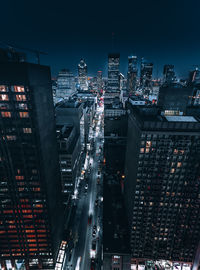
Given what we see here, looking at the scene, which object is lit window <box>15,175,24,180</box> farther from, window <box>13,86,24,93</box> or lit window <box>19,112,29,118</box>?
window <box>13,86,24,93</box>

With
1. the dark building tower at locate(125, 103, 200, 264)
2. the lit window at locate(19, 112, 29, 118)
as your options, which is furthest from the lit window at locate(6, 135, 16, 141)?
the dark building tower at locate(125, 103, 200, 264)

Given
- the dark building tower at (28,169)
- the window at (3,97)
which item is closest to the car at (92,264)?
the dark building tower at (28,169)

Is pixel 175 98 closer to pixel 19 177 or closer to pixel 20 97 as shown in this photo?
pixel 20 97

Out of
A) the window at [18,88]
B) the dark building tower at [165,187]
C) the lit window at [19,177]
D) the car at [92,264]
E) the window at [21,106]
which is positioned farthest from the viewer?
the car at [92,264]

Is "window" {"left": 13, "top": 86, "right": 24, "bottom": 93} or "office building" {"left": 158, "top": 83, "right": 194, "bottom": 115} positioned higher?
"window" {"left": 13, "top": 86, "right": 24, "bottom": 93}

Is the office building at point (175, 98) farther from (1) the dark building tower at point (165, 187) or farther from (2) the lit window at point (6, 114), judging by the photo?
(2) the lit window at point (6, 114)
